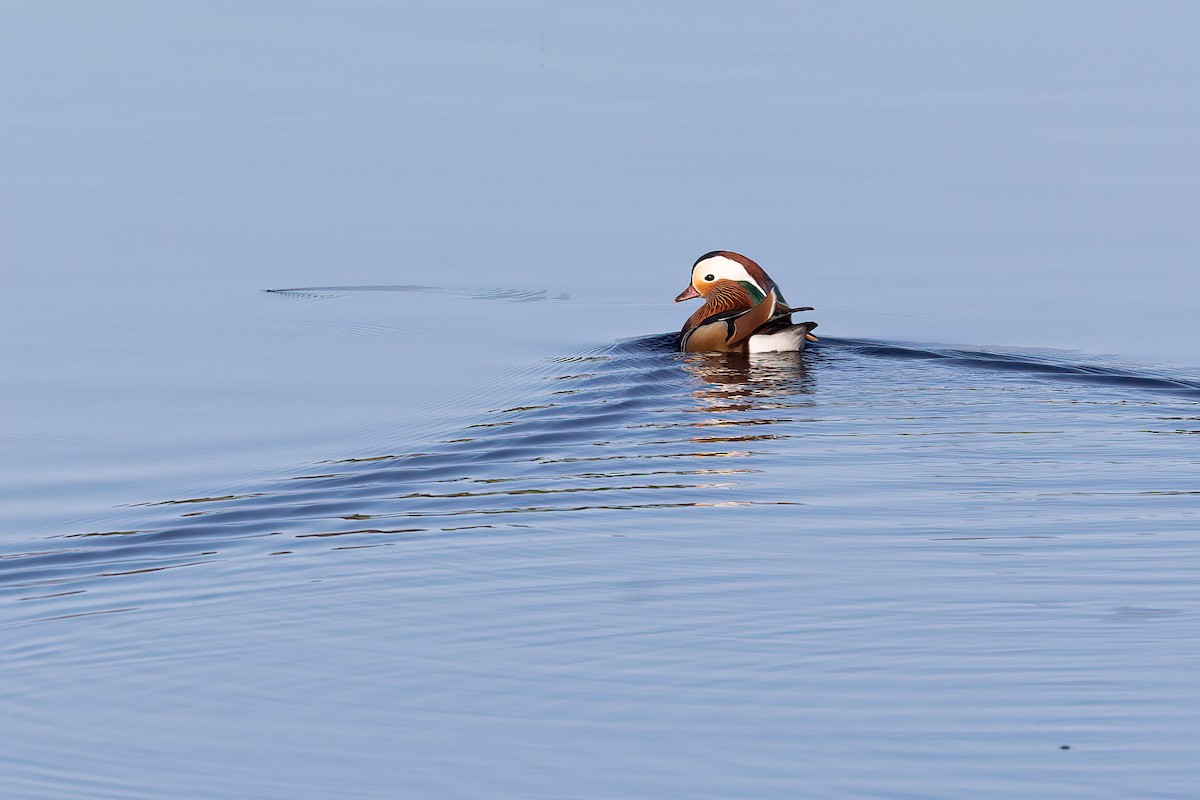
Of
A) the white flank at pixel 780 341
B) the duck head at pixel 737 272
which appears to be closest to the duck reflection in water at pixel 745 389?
the white flank at pixel 780 341

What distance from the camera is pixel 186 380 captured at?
13273 mm

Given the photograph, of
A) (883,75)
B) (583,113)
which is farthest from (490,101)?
(883,75)

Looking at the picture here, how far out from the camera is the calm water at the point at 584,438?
6.96 m

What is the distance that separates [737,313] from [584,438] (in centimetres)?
302

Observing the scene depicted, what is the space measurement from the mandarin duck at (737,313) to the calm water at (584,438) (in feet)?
1.04

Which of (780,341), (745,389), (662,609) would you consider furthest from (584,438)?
(662,609)

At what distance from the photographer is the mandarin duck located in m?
13.6

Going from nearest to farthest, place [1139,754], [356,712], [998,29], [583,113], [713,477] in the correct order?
1. [1139,754]
2. [356,712]
3. [713,477]
4. [583,113]
5. [998,29]

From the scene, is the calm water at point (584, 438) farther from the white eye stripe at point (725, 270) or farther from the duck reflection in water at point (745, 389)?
the white eye stripe at point (725, 270)

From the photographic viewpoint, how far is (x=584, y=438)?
448 inches

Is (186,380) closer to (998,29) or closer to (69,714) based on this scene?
(69,714)

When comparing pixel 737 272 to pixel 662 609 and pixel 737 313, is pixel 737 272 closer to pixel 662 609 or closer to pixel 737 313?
pixel 737 313

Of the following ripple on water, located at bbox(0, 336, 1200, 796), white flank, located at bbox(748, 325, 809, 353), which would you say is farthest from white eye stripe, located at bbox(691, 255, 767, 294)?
ripple on water, located at bbox(0, 336, 1200, 796)

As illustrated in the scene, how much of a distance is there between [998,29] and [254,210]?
14652mm
